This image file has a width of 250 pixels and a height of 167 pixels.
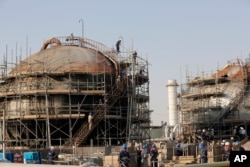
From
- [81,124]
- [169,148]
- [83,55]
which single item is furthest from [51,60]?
[169,148]

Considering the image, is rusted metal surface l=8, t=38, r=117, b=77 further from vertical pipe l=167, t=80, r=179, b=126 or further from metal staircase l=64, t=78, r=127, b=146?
vertical pipe l=167, t=80, r=179, b=126

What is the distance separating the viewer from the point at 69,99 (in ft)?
144

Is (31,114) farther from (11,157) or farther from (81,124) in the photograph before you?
(11,157)

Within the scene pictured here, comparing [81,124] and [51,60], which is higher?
[51,60]

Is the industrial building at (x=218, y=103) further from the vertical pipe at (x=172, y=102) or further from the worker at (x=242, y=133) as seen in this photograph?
the vertical pipe at (x=172, y=102)

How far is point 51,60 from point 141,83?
29.6ft

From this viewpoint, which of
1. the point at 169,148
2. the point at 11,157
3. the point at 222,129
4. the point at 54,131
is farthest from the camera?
the point at 222,129

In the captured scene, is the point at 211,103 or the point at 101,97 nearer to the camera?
the point at 101,97

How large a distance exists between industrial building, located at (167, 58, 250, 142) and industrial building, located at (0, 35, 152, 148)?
882 cm

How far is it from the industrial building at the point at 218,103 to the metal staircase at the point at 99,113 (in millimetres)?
9701

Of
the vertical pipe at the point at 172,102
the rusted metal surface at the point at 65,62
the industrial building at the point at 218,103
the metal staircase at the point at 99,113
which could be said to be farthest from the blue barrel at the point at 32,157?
the vertical pipe at the point at 172,102


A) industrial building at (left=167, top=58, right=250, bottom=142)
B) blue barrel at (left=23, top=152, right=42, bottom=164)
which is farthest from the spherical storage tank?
blue barrel at (left=23, top=152, right=42, bottom=164)

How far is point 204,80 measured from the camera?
2320 inches

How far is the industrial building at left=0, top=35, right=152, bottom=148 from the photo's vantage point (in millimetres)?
43688
